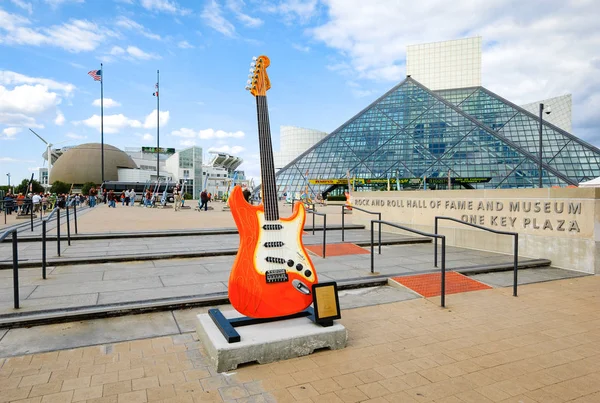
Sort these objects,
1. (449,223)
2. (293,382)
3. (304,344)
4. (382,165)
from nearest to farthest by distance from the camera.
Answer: (293,382) → (304,344) → (449,223) → (382,165)

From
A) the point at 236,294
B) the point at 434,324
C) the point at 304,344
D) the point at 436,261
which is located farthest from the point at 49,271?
the point at 436,261

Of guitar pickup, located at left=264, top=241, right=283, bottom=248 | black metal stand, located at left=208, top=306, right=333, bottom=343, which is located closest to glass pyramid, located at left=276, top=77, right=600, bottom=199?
black metal stand, located at left=208, top=306, right=333, bottom=343

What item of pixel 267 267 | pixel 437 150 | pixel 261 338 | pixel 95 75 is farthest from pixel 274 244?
pixel 437 150

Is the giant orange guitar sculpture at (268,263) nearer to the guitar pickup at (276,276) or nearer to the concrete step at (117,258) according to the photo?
the guitar pickup at (276,276)

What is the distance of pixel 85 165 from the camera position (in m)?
105

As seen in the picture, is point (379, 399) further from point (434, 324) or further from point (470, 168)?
point (470, 168)

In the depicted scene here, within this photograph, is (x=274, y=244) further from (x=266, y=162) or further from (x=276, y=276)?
(x=266, y=162)

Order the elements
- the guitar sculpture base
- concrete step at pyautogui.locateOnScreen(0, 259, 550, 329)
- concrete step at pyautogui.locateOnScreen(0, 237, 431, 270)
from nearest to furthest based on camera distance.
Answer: the guitar sculpture base
concrete step at pyautogui.locateOnScreen(0, 259, 550, 329)
concrete step at pyautogui.locateOnScreen(0, 237, 431, 270)

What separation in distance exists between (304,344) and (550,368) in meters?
2.07

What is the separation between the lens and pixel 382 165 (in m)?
47.6

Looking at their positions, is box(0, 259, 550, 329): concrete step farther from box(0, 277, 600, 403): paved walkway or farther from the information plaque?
the information plaque

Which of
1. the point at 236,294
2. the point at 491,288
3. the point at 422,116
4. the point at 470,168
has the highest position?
the point at 422,116

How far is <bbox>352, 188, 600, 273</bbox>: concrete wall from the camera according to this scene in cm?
721

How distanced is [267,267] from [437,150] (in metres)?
47.4
